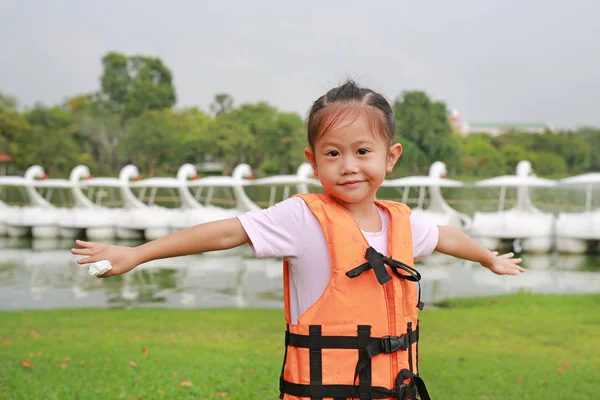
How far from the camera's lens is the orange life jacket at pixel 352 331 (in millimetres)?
2199

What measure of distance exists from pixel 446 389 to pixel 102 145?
49329 millimetres

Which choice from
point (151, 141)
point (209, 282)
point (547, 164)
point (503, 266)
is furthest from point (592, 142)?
point (503, 266)

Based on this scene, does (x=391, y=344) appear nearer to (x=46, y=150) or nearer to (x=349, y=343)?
(x=349, y=343)

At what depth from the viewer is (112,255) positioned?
85.4 inches

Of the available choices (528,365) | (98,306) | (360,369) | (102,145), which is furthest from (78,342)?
(102,145)

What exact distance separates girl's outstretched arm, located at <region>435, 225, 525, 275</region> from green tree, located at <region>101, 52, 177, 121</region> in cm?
5828

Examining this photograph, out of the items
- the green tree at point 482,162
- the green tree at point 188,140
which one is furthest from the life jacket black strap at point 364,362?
the green tree at point 482,162

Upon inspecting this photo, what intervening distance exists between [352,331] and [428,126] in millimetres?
45351

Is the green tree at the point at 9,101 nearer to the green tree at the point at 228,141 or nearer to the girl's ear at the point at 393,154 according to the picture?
the green tree at the point at 228,141

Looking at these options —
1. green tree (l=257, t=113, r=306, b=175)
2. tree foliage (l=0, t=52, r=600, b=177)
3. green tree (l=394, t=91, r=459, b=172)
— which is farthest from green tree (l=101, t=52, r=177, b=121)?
green tree (l=394, t=91, r=459, b=172)

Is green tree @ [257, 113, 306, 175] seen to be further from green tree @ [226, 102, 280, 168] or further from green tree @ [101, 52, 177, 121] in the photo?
green tree @ [101, 52, 177, 121]

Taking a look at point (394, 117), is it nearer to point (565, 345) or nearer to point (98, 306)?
point (565, 345)

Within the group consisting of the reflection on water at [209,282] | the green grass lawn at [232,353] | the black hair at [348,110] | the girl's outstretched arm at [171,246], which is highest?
the black hair at [348,110]

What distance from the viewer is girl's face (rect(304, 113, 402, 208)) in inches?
88.7
